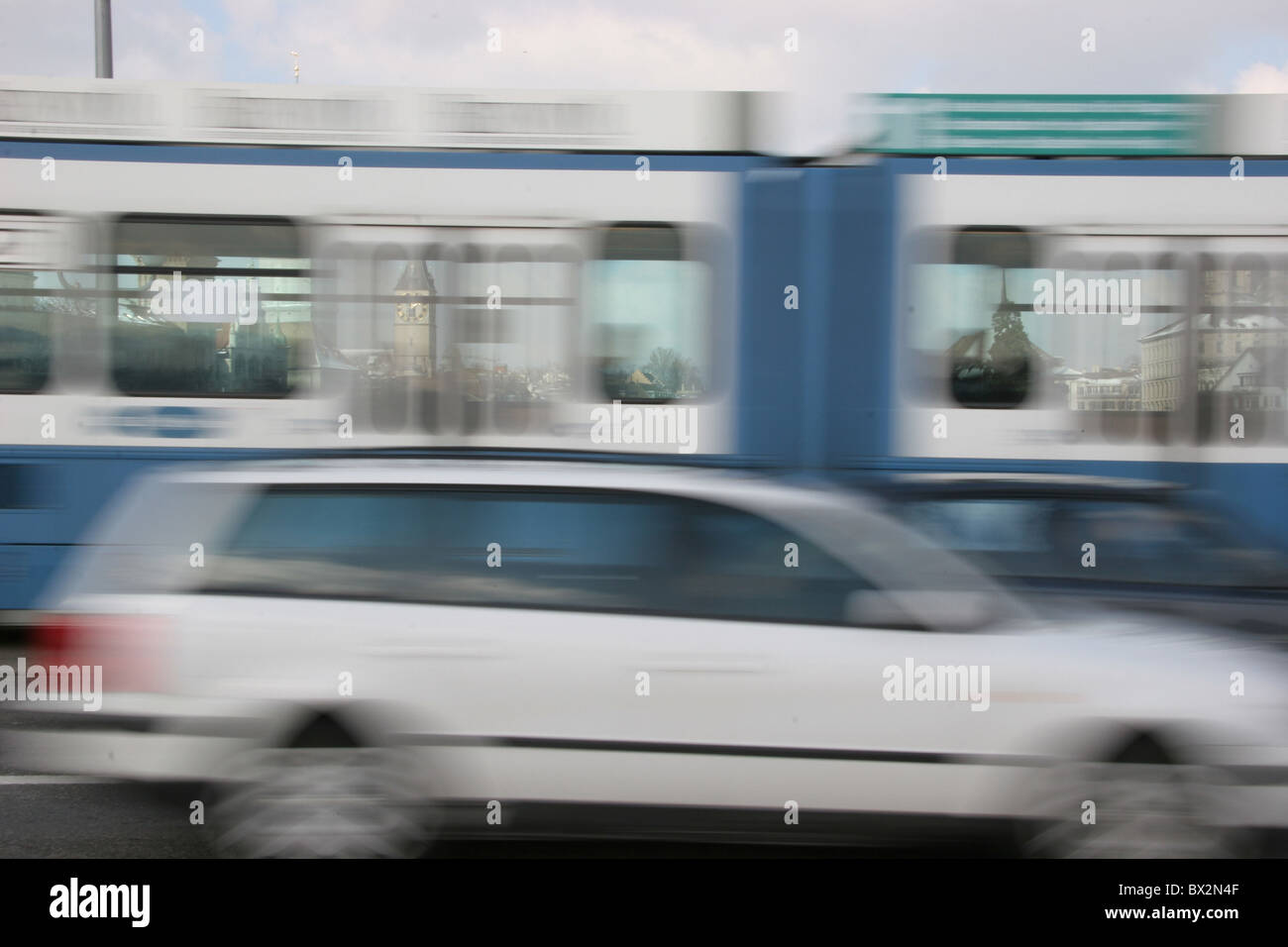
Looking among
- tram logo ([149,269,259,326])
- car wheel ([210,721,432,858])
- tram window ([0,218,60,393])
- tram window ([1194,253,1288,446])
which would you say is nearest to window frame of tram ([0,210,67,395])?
tram window ([0,218,60,393])

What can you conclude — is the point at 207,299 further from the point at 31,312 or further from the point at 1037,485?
the point at 1037,485

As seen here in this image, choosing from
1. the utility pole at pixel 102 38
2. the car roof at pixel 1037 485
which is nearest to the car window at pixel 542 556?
the car roof at pixel 1037 485

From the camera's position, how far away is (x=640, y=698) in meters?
3.85

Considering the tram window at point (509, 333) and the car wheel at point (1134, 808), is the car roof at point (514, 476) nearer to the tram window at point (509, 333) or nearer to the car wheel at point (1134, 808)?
the car wheel at point (1134, 808)

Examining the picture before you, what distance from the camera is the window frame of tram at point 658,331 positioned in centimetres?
746

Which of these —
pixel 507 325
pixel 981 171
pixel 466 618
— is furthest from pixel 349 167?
pixel 466 618

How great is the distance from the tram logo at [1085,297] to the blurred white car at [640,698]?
385 cm

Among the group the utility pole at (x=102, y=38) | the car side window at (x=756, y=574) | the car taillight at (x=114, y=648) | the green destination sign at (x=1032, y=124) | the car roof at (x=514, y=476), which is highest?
the utility pole at (x=102, y=38)

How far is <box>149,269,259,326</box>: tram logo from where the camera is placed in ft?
24.4

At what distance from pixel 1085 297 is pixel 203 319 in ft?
18.4

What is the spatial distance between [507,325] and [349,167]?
1.45 meters

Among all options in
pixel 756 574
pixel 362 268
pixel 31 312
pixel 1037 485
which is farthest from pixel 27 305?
pixel 1037 485

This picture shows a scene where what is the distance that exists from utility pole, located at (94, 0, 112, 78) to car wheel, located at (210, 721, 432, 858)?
10.0m
